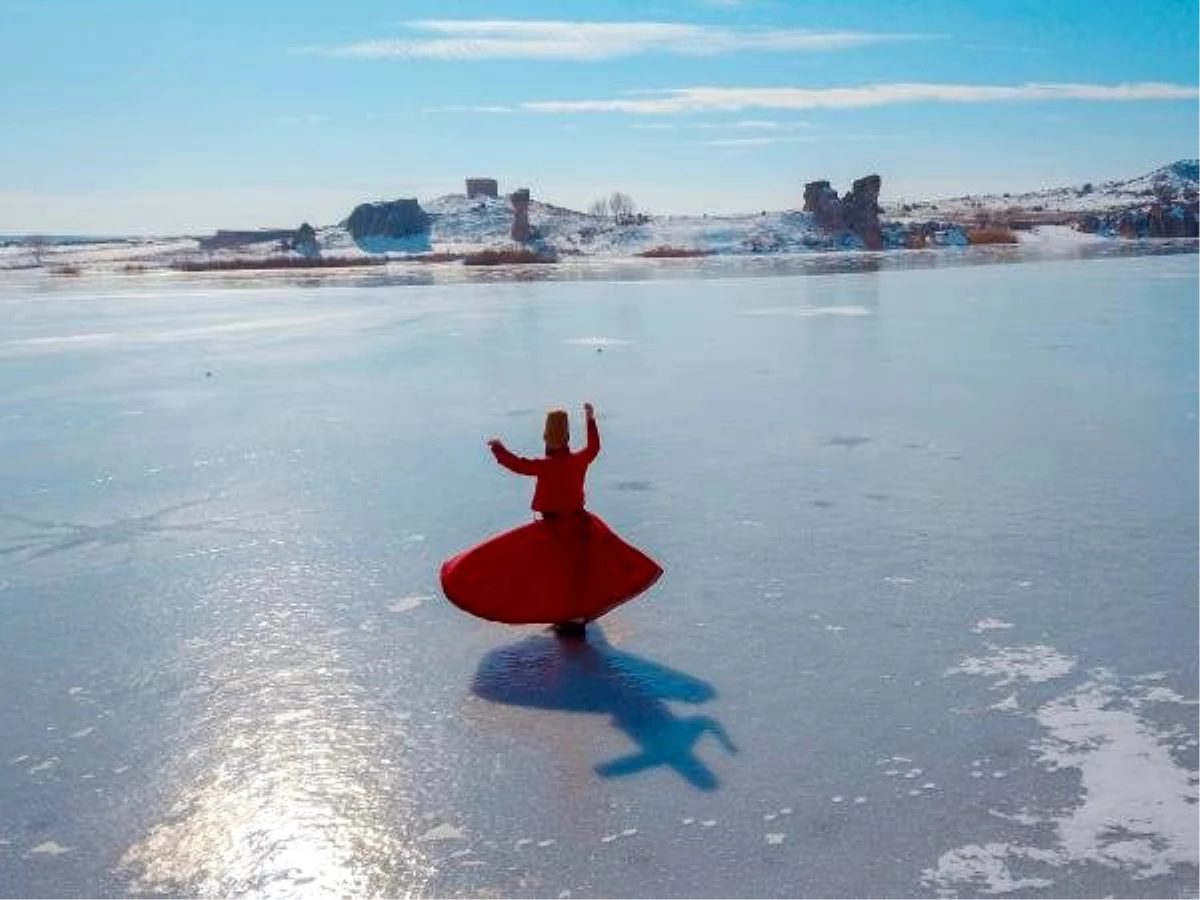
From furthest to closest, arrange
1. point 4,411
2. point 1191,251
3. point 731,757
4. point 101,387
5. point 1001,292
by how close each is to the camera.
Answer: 1. point 1191,251
2. point 1001,292
3. point 101,387
4. point 4,411
5. point 731,757

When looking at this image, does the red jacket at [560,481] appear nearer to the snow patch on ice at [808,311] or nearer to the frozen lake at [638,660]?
the frozen lake at [638,660]

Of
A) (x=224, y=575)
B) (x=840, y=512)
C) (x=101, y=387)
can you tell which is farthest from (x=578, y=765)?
(x=101, y=387)

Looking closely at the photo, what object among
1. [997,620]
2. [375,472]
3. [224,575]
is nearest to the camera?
[997,620]

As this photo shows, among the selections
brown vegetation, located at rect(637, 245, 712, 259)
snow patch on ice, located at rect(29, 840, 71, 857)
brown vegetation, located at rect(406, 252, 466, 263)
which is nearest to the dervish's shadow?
snow patch on ice, located at rect(29, 840, 71, 857)

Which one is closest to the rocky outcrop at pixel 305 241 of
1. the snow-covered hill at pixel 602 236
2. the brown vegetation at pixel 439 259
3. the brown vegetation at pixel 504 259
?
the snow-covered hill at pixel 602 236

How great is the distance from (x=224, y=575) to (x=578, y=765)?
8.97 feet

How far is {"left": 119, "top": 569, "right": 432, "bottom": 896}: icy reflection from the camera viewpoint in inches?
127

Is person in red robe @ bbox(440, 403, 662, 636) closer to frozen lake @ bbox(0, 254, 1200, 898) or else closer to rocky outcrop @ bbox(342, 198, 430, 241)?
frozen lake @ bbox(0, 254, 1200, 898)

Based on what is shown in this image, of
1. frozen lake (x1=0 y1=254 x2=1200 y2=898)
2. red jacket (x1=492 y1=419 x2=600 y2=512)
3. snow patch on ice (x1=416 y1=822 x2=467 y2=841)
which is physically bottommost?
snow patch on ice (x1=416 y1=822 x2=467 y2=841)

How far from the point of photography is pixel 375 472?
8.27m

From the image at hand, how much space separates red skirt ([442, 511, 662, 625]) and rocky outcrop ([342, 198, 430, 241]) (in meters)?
78.6

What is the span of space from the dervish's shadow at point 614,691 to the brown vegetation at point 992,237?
6325 cm

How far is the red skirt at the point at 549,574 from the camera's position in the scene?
16.0ft

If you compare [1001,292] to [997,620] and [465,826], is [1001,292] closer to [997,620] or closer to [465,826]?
[997,620]
